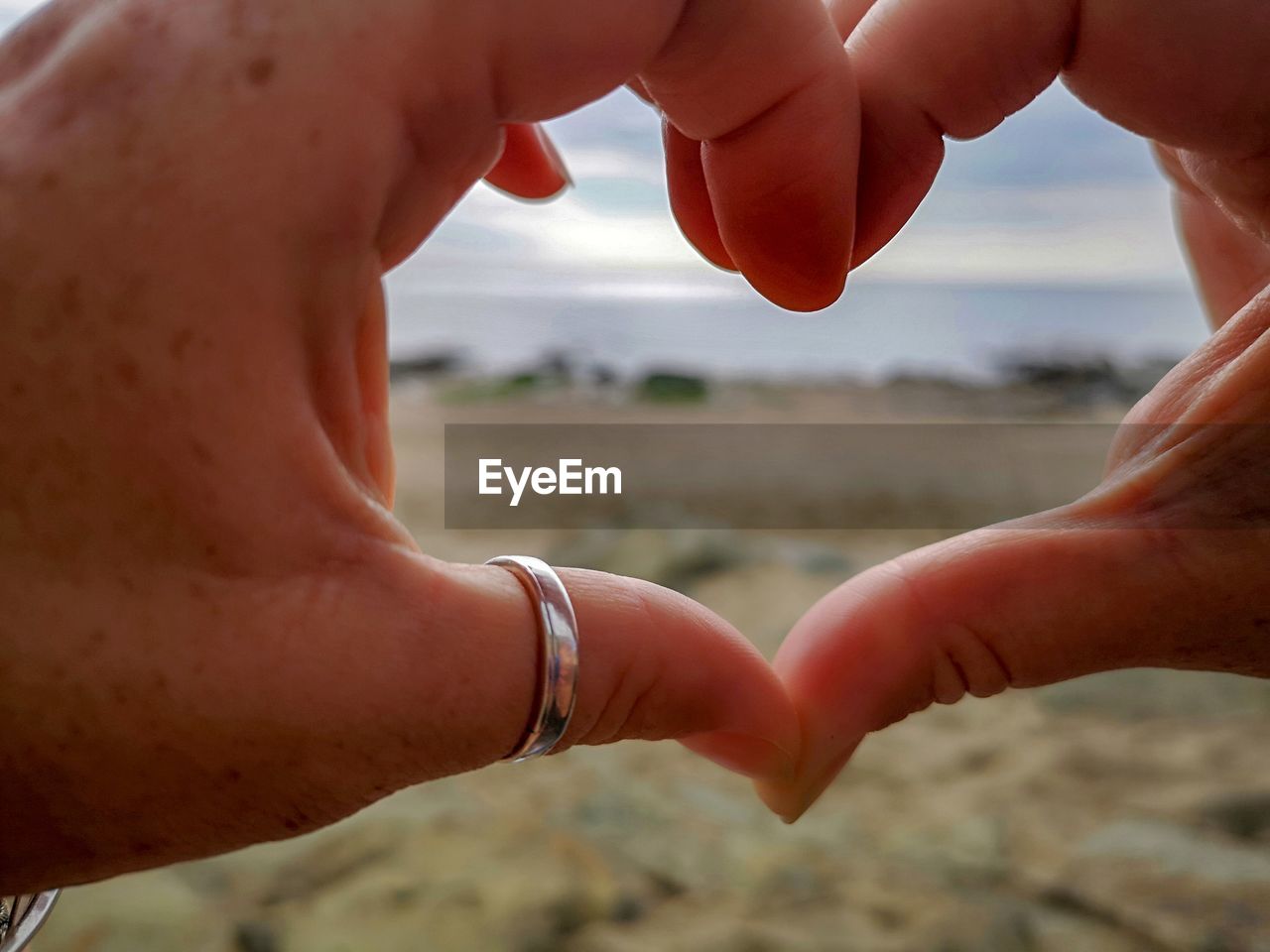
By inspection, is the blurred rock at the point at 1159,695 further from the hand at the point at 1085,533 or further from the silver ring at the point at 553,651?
the silver ring at the point at 553,651

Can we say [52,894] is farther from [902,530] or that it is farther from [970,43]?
[902,530]

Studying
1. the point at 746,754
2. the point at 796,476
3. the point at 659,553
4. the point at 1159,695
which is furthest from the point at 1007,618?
the point at 796,476

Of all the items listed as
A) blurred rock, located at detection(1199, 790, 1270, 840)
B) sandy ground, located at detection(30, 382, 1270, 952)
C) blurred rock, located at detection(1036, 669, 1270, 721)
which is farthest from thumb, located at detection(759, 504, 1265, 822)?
blurred rock, located at detection(1036, 669, 1270, 721)

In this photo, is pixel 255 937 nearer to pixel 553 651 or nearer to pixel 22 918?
pixel 22 918

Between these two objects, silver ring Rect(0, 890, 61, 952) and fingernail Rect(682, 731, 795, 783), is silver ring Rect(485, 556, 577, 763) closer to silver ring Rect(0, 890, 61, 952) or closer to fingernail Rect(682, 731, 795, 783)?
fingernail Rect(682, 731, 795, 783)

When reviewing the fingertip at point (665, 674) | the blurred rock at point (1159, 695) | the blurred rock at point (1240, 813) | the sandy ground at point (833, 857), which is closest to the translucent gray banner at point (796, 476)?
the blurred rock at point (1159, 695)

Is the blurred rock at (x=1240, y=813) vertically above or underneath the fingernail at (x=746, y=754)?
underneath
